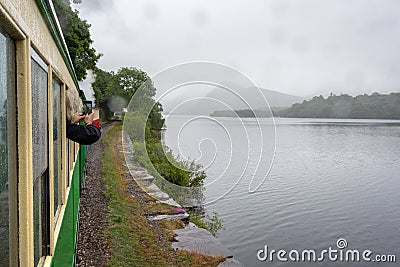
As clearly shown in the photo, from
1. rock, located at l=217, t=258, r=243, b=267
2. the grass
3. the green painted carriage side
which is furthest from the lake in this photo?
the green painted carriage side

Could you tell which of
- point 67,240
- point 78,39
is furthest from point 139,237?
point 78,39

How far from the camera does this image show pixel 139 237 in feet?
22.4

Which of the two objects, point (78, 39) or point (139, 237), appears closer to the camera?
point (139, 237)

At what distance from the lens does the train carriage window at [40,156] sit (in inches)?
60.9

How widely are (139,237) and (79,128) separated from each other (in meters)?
4.14

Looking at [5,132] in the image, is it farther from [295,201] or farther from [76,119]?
[295,201]

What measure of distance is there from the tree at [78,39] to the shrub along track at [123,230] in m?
11.5

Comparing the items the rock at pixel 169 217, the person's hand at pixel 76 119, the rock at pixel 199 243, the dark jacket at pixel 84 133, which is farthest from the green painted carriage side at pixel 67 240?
the rock at pixel 169 217

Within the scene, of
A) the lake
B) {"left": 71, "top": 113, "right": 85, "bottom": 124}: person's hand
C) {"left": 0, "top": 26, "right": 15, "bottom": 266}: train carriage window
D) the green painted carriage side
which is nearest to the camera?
{"left": 0, "top": 26, "right": 15, "bottom": 266}: train carriage window

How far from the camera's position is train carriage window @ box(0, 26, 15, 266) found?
1071 mm

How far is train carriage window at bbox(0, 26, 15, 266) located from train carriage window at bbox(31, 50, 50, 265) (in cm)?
31

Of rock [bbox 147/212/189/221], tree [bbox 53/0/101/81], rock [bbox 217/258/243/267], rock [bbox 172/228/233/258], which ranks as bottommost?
rock [bbox 217/258/243/267]

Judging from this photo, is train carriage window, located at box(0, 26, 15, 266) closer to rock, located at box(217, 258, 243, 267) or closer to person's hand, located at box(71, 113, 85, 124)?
person's hand, located at box(71, 113, 85, 124)

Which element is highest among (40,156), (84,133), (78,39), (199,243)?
(78,39)
